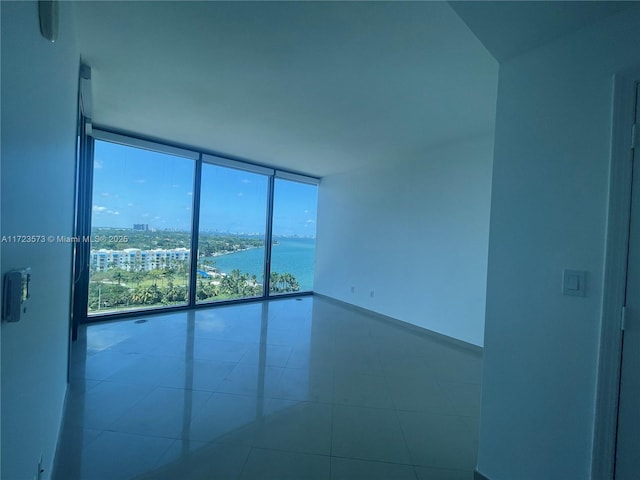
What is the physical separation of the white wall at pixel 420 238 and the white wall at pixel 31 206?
3934 millimetres

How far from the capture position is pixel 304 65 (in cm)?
216

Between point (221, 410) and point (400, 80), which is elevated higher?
point (400, 80)

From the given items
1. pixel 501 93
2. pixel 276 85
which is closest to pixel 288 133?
pixel 276 85

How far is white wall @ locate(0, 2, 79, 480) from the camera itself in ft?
2.56

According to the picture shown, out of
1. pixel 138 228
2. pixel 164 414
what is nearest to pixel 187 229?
pixel 138 228

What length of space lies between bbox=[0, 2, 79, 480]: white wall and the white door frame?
2.14m

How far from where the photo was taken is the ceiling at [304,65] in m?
1.64

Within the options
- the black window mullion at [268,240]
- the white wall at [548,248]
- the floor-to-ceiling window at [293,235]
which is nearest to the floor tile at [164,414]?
the white wall at [548,248]

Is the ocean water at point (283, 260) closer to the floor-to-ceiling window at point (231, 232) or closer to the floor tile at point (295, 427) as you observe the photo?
the floor-to-ceiling window at point (231, 232)

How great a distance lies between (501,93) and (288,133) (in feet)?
8.46

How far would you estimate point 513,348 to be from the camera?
1.50 meters

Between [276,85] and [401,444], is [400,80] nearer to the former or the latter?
[276,85]

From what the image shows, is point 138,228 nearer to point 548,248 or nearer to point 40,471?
point 40,471

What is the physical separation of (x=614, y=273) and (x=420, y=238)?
10.00 ft
